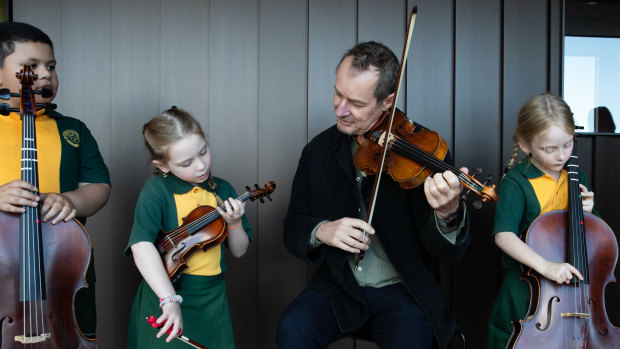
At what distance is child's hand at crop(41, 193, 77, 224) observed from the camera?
1.52 metres

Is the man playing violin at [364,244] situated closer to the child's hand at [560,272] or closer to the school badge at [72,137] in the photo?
the child's hand at [560,272]

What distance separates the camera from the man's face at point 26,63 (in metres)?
1.70

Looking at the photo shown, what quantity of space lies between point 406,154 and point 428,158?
7 centimetres

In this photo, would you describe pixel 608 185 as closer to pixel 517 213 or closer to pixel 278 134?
pixel 517 213

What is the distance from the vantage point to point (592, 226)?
1.76m

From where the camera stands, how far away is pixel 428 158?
1607mm

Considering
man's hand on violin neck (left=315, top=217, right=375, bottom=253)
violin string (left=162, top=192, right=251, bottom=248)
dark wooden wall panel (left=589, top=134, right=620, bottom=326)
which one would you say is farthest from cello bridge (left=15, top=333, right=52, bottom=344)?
dark wooden wall panel (left=589, top=134, right=620, bottom=326)

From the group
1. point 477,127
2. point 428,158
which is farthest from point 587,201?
point 477,127

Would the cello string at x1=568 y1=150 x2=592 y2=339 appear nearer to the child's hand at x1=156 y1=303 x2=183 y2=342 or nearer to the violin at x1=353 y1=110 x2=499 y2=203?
the violin at x1=353 y1=110 x2=499 y2=203

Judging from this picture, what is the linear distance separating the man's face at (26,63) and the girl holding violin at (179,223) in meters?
0.34

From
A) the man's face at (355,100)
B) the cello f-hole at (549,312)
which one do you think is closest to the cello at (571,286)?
the cello f-hole at (549,312)

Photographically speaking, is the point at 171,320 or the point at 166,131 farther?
the point at 166,131

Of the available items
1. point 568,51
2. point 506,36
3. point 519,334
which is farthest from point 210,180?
point 568,51

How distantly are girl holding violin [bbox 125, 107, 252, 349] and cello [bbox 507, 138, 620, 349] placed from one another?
91 centimetres
